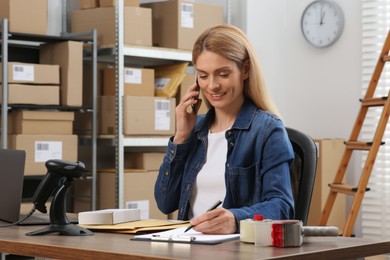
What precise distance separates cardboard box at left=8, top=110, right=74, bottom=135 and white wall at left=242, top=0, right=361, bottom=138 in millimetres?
1746

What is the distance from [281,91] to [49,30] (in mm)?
1960

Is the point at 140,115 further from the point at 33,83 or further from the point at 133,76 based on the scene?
the point at 33,83

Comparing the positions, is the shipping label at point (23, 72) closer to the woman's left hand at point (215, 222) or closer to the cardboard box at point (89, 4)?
the cardboard box at point (89, 4)

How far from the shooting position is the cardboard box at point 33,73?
13.7ft

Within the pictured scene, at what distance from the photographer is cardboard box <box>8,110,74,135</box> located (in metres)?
4.23

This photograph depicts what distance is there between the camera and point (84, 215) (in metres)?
2.13

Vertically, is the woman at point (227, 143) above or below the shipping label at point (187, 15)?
below

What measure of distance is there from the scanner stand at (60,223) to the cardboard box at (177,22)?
3004 millimetres

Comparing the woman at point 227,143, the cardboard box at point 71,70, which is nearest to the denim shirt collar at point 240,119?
the woman at point 227,143

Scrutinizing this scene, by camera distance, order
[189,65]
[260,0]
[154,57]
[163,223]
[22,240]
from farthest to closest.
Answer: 1. [260,0]
2. [189,65]
3. [154,57]
4. [163,223]
5. [22,240]

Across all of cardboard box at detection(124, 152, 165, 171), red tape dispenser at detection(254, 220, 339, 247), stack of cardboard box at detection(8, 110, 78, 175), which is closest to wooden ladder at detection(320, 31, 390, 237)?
cardboard box at detection(124, 152, 165, 171)

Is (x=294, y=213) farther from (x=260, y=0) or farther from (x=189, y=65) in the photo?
(x=260, y=0)

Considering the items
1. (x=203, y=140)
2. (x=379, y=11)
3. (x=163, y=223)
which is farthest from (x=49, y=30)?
(x=163, y=223)

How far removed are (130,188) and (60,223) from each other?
2617mm
